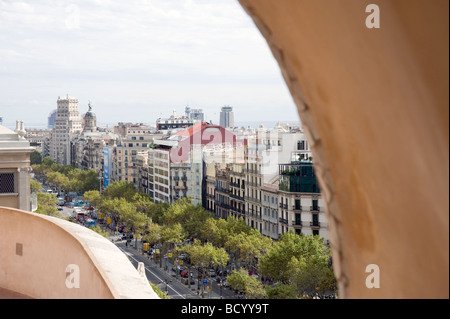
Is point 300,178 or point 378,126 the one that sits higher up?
point 378,126

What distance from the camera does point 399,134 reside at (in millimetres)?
2102

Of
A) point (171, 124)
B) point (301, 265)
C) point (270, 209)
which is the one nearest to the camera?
point (301, 265)

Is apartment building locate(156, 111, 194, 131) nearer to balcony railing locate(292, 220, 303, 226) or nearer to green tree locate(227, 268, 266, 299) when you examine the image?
balcony railing locate(292, 220, 303, 226)

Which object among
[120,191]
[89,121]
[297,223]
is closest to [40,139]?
[89,121]

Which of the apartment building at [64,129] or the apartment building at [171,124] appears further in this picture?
the apartment building at [64,129]

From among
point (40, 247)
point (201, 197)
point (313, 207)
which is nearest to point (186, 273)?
point (313, 207)

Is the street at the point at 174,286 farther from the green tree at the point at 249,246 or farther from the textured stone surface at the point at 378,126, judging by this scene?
the textured stone surface at the point at 378,126

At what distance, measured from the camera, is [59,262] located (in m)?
6.37

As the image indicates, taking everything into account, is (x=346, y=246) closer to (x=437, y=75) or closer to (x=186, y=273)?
(x=437, y=75)

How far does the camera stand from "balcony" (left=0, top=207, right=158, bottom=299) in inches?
209

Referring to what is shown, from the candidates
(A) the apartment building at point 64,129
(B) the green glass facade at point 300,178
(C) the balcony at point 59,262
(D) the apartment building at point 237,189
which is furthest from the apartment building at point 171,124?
(C) the balcony at point 59,262

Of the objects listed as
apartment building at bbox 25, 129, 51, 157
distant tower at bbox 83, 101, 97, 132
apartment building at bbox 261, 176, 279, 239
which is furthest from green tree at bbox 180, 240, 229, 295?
apartment building at bbox 25, 129, 51, 157

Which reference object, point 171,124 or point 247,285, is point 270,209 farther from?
point 171,124

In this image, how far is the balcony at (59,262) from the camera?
532cm
